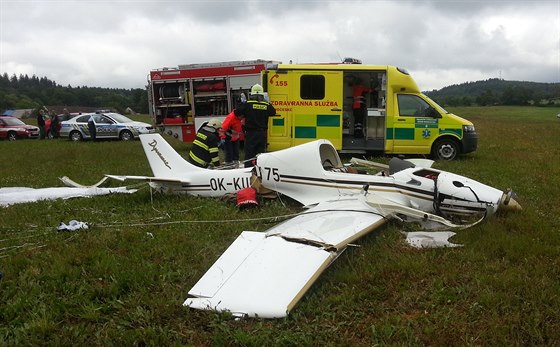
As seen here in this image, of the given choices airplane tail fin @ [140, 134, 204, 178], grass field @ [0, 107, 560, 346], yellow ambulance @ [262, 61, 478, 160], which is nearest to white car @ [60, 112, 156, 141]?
yellow ambulance @ [262, 61, 478, 160]

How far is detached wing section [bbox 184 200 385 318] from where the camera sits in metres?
3.38

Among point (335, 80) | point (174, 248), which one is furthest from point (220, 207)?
point (335, 80)

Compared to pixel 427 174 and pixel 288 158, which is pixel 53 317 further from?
pixel 427 174

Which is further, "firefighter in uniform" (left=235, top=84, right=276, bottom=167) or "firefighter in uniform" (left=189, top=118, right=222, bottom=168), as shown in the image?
"firefighter in uniform" (left=235, top=84, right=276, bottom=167)

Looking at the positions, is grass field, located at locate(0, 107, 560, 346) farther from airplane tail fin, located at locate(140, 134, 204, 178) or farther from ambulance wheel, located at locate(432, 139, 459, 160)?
ambulance wheel, located at locate(432, 139, 459, 160)

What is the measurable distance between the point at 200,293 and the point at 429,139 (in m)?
9.52

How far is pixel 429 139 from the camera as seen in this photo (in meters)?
11.7

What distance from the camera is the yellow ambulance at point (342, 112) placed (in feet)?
37.9

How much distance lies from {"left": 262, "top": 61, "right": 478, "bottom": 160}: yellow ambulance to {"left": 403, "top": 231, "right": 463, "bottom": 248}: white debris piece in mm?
6899

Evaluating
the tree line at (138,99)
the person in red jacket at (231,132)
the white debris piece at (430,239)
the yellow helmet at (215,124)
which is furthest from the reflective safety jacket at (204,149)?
the tree line at (138,99)

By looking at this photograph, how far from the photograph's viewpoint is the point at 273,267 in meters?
3.77

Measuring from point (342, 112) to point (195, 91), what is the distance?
232 inches

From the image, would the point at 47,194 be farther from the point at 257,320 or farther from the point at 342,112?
the point at 342,112

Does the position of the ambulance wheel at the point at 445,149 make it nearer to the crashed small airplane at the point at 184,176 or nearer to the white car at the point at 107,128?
the crashed small airplane at the point at 184,176
